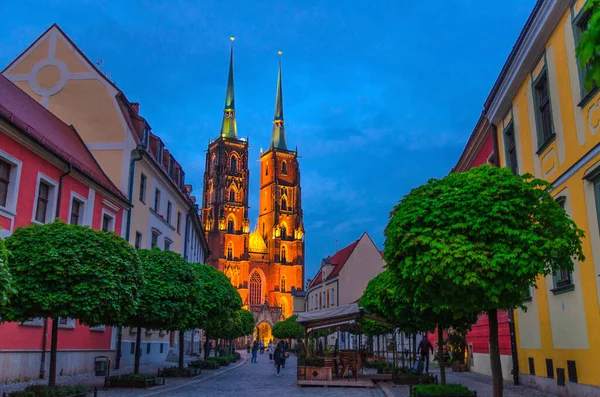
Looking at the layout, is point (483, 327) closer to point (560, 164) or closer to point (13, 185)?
point (560, 164)

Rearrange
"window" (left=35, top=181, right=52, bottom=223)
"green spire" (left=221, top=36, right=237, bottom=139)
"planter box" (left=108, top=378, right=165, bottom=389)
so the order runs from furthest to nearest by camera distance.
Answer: "green spire" (left=221, top=36, right=237, bottom=139), "window" (left=35, top=181, right=52, bottom=223), "planter box" (left=108, top=378, right=165, bottom=389)

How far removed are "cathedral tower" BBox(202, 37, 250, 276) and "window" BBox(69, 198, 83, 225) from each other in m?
82.9

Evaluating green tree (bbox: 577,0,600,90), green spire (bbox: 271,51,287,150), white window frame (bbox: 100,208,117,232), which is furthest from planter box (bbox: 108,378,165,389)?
green spire (bbox: 271,51,287,150)

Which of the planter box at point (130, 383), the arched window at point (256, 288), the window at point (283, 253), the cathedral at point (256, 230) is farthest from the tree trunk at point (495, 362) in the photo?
the window at point (283, 253)

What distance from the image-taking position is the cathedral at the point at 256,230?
357ft

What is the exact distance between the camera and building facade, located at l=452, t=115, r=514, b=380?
18812 mm

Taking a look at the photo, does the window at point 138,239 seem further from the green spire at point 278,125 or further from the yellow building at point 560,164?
the green spire at point 278,125

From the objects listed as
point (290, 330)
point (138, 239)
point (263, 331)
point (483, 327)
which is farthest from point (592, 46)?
point (263, 331)

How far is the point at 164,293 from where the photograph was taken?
1828 cm

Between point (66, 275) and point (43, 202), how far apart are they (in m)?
8.85

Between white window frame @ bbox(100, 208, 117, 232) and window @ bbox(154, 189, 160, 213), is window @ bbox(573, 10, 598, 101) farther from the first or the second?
window @ bbox(154, 189, 160, 213)

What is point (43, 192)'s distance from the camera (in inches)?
800

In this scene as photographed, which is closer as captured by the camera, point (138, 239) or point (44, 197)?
point (44, 197)

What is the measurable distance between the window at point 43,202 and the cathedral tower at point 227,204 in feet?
280
